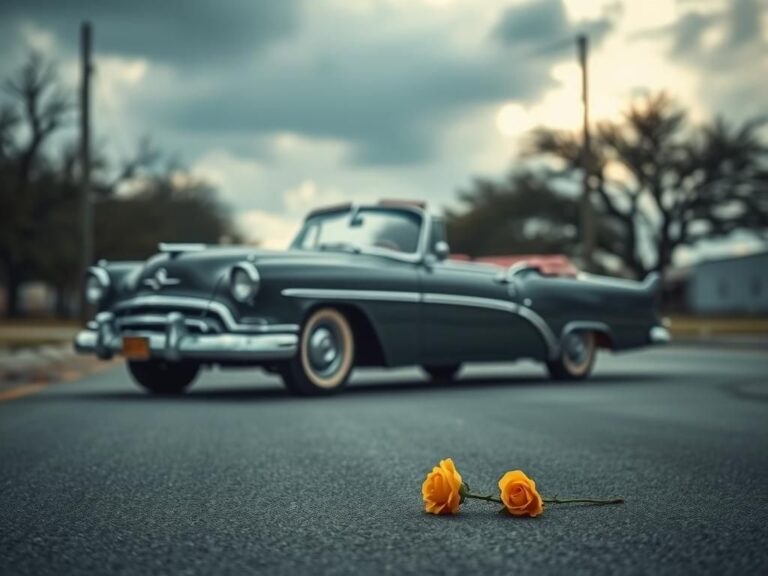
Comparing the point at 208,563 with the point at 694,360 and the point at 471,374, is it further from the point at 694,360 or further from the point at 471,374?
the point at 694,360

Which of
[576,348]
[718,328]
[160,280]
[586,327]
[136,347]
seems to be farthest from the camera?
[718,328]

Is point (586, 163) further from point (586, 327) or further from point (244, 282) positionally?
point (244, 282)

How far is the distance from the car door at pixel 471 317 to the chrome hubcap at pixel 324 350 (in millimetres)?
896

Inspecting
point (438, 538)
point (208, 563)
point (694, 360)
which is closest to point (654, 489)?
point (438, 538)

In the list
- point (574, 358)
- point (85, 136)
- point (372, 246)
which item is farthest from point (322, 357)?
point (85, 136)

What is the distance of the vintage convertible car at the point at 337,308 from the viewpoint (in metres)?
8.18

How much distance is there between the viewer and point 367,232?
32.0ft

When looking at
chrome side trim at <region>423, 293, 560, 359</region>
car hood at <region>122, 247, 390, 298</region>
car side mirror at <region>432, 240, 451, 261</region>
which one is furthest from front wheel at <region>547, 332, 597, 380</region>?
car hood at <region>122, 247, 390, 298</region>

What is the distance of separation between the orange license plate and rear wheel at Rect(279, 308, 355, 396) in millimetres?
1015

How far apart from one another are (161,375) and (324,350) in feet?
5.35

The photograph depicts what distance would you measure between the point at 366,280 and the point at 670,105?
108 feet

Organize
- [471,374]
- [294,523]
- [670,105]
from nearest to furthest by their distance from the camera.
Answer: [294,523], [471,374], [670,105]

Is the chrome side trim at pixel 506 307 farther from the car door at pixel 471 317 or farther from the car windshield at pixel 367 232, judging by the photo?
the car windshield at pixel 367 232

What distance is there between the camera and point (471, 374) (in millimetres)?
12617
